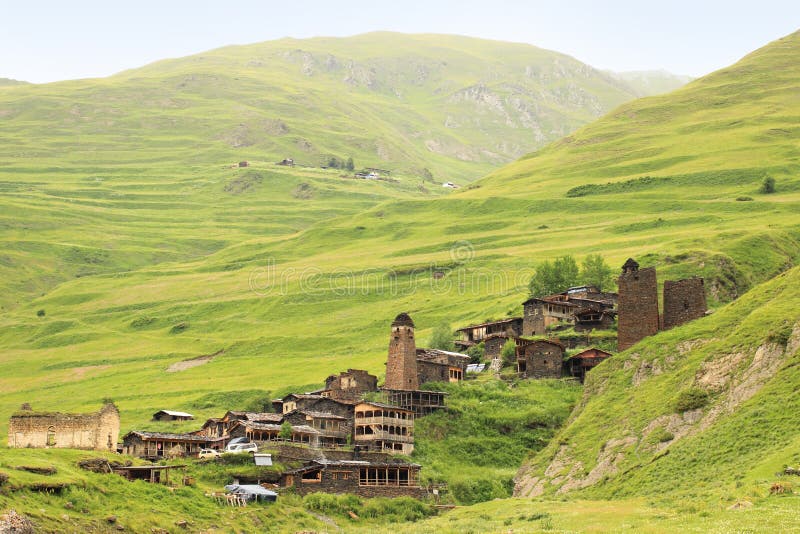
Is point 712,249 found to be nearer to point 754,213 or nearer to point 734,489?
point 754,213

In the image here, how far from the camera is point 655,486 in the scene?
55781 millimetres

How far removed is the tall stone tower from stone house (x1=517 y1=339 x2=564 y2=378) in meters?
11.4

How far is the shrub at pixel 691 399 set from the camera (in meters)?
64.5

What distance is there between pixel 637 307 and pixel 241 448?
116 ft

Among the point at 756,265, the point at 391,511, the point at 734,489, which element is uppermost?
the point at 756,265

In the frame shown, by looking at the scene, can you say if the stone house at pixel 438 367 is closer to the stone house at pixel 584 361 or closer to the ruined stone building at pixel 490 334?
the ruined stone building at pixel 490 334

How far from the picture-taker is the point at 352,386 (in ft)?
313

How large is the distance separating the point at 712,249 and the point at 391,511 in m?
72.2

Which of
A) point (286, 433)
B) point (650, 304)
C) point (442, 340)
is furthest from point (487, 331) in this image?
point (286, 433)

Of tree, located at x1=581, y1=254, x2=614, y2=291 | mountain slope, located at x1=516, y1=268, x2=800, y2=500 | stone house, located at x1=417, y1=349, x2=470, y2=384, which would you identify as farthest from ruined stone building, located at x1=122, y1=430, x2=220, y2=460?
tree, located at x1=581, y1=254, x2=614, y2=291

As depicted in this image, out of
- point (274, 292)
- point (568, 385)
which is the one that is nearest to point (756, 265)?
point (568, 385)

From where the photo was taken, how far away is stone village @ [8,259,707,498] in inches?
2682

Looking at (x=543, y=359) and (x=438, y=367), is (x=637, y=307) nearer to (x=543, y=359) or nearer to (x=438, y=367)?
(x=543, y=359)

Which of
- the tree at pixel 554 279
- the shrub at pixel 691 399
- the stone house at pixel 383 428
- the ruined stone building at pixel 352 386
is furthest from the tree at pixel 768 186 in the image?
the shrub at pixel 691 399
